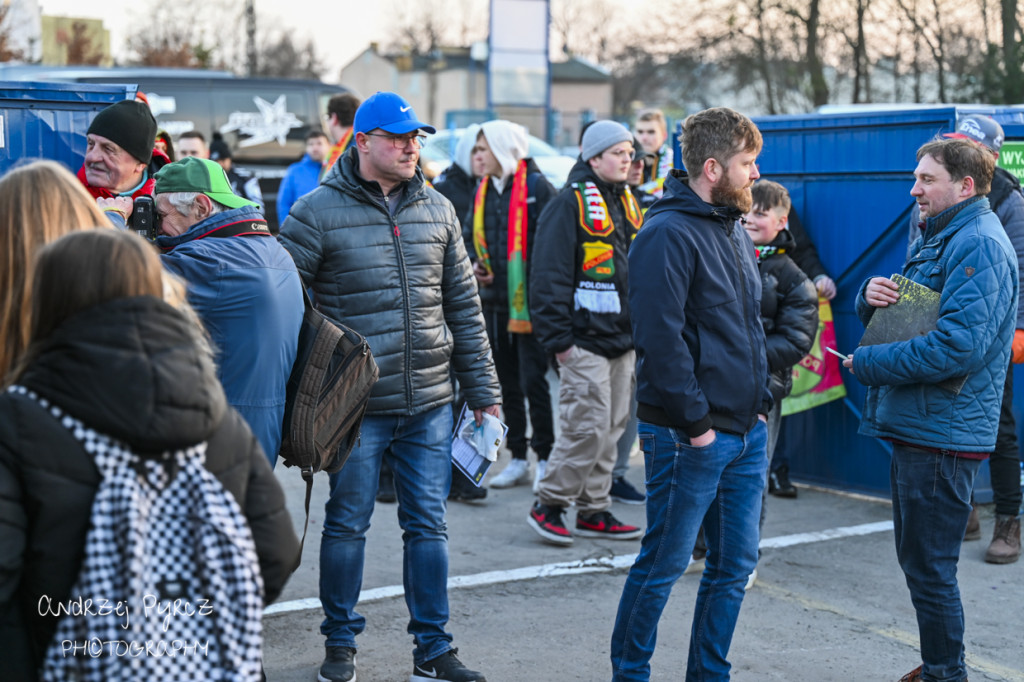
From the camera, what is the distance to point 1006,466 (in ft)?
18.3

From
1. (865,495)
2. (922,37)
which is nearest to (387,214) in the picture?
(865,495)

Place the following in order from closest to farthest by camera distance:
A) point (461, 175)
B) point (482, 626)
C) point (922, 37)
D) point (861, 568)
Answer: point (482, 626)
point (861, 568)
point (461, 175)
point (922, 37)

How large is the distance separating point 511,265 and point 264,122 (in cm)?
966

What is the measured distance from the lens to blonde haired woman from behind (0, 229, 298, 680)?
1.96 meters

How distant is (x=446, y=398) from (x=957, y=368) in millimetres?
1834

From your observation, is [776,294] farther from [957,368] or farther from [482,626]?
[482,626]

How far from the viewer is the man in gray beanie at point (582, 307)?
222 inches

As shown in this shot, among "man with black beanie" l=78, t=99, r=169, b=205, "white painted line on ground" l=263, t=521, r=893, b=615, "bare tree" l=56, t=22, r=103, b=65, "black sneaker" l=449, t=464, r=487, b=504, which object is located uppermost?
"bare tree" l=56, t=22, r=103, b=65

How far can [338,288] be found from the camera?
13.2ft

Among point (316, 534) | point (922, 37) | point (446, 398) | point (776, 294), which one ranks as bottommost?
point (316, 534)

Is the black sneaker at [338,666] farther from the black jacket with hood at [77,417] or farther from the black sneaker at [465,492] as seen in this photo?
the black sneaker at [465,492]

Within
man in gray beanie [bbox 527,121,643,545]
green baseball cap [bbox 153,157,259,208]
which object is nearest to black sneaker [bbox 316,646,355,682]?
green baseball cap [bbox 153,157,259,208]

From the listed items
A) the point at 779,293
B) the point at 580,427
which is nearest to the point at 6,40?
the point at 580,427

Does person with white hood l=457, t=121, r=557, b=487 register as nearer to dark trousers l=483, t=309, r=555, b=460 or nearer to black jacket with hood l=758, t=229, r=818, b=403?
dark trousers l=483, t=309, r=555, b=460
